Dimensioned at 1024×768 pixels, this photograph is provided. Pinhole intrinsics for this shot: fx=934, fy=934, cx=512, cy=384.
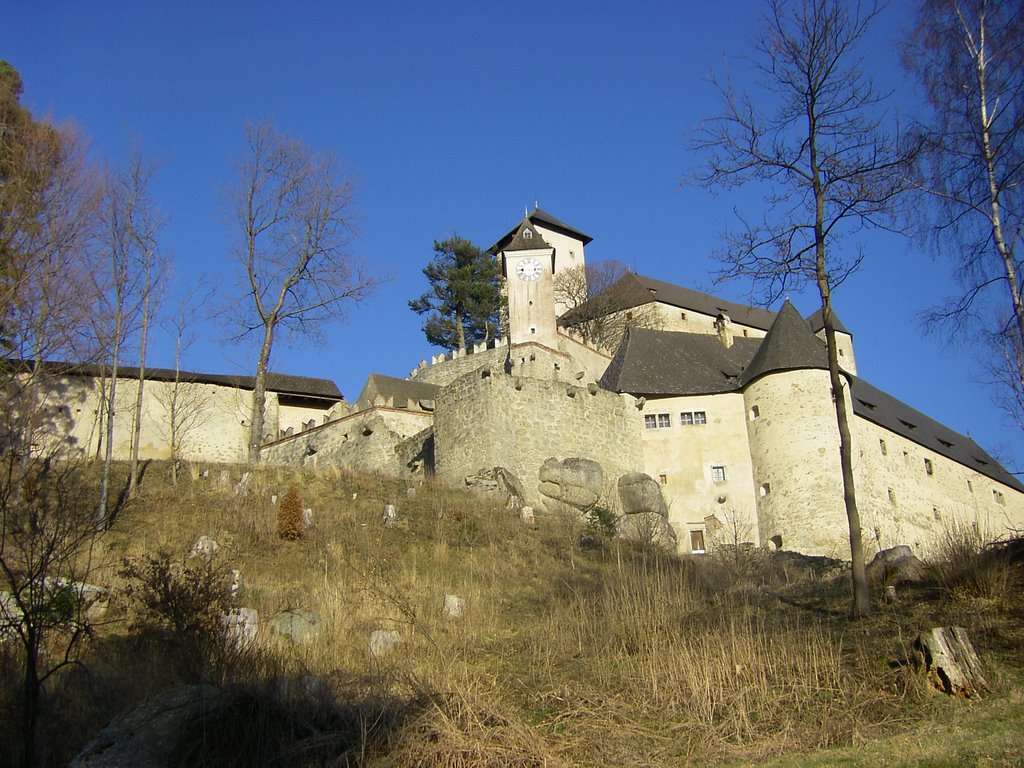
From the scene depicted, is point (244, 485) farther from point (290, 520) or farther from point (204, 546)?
point (204, 546)

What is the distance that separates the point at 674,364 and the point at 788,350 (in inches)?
167

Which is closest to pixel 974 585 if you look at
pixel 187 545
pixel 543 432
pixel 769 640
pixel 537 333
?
pixel 769 640

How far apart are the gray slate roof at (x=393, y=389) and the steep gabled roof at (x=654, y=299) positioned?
1373 centimetres

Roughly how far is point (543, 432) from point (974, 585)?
17.4 m

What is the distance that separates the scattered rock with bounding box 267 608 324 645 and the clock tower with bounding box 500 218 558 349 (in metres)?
31.4

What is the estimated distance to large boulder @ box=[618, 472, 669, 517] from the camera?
27375mm

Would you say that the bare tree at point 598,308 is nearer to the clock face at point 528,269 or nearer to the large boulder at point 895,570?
the clock face at point 528,269

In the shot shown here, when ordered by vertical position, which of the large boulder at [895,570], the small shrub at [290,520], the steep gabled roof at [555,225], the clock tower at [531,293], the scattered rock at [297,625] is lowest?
the scattered rock at [297,625]

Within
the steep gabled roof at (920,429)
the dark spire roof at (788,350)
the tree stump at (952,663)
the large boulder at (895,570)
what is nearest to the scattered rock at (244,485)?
the large boulder at (895,570)

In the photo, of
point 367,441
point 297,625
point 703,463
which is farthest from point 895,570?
point 367,441

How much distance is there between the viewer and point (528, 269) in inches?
1725

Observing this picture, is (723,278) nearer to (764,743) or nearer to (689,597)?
(689,597)

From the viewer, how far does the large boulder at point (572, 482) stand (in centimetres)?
2592

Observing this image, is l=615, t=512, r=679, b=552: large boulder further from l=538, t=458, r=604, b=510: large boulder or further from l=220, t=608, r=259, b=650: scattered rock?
l=220, t=608, r=259, b=650: scattered rock
